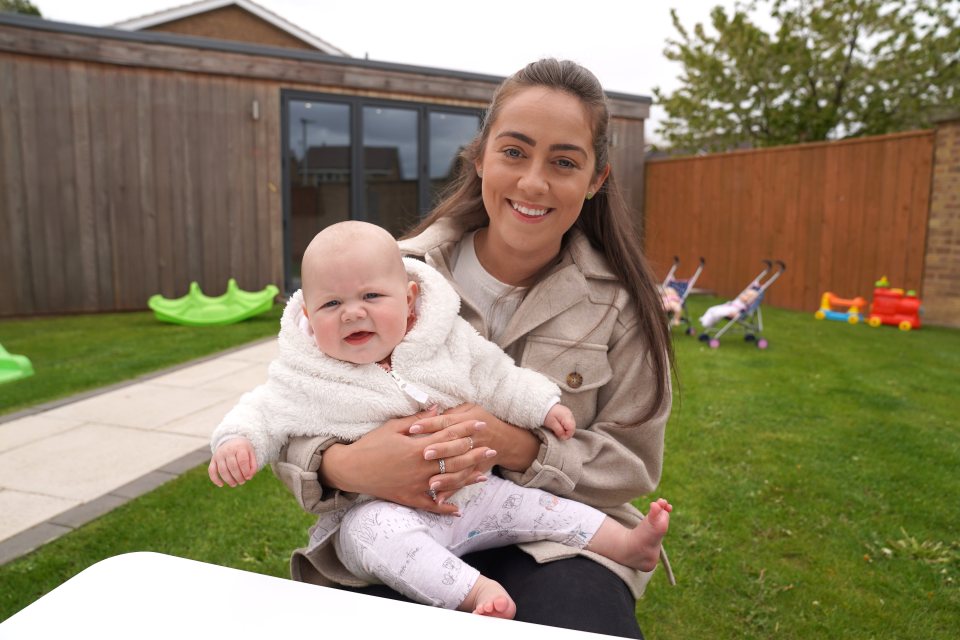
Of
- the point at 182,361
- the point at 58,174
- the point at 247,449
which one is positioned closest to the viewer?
the point at 247,449

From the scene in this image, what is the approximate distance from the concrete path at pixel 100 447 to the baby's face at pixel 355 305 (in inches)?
80.1

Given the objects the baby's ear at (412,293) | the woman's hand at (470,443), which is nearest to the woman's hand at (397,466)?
the woman's hand at (470,443)

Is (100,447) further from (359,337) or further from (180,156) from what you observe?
(180,156)

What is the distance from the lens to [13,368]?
533 centimetres

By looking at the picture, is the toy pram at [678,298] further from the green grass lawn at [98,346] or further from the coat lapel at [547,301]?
the coat lapel at [547,301]

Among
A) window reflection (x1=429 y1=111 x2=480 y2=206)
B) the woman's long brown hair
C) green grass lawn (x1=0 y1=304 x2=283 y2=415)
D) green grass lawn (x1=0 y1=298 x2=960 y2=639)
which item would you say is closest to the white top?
the woman's long brown hair

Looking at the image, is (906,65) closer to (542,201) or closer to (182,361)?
(182,361)

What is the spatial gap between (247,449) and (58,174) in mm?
8423

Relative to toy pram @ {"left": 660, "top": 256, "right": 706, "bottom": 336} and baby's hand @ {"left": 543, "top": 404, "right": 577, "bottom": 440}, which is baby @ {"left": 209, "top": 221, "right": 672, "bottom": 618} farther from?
toy pram @ {"left": 660, "top": 256, "right": 706, "bottom": 336}

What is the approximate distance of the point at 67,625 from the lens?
887 mm

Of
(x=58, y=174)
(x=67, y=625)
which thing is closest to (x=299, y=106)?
(x=58, y=174)

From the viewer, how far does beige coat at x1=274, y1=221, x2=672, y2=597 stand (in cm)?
156

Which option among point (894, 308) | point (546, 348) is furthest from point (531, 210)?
point (894, 308)

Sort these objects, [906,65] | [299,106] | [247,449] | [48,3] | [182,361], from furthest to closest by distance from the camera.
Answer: [48,3]
[906,65]
[299,106]
[182,361]
[247,449]
